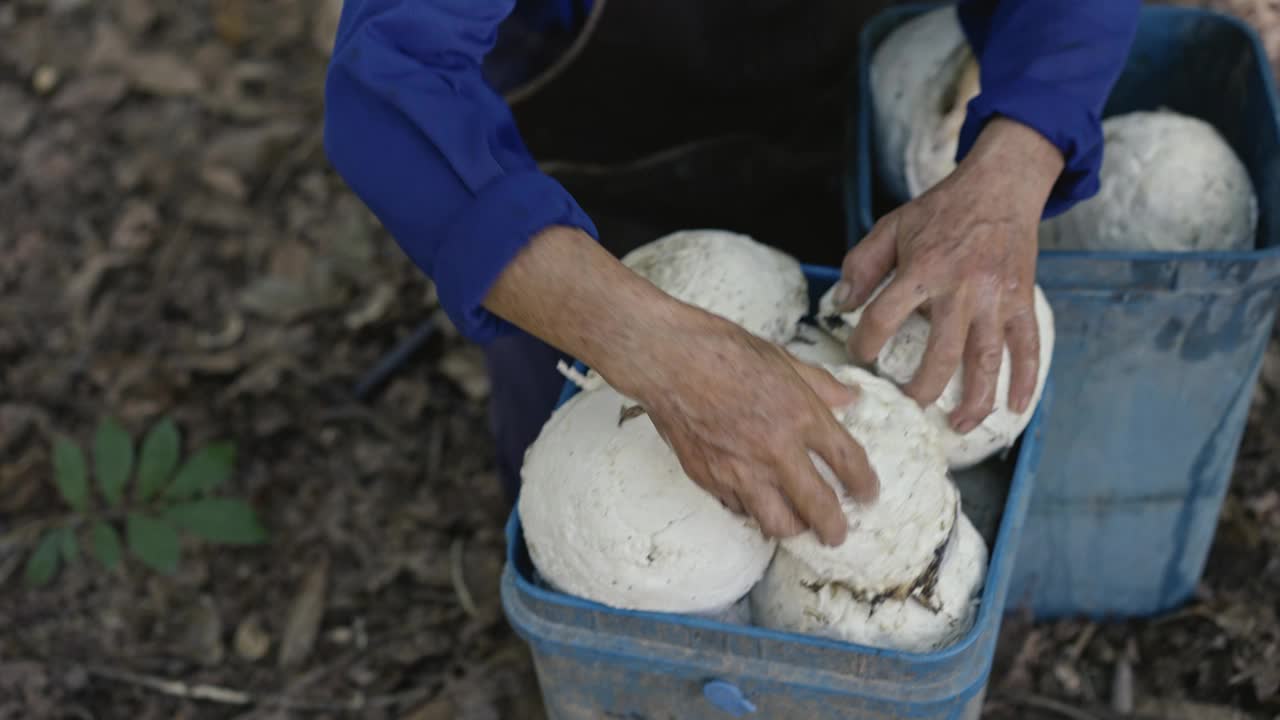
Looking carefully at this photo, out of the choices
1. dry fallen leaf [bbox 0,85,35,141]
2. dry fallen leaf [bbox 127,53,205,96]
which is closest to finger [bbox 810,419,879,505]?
dry fallen leaf [bbox 127,53,205,96]

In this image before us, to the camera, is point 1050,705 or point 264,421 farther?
point 264,421

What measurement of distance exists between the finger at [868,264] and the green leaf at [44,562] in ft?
5.53

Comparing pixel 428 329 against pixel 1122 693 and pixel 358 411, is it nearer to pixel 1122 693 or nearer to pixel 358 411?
pixel 358 411

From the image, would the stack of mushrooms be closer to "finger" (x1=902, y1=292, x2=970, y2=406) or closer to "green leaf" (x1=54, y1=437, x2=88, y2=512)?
"finger" (x1=902, y1=292, x2=970, y2=406)

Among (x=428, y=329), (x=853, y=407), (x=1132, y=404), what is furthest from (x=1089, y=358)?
(x=428, y=329)

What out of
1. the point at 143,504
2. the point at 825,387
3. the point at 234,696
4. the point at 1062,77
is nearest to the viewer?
the point at 825,387

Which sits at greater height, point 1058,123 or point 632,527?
point 1058,123

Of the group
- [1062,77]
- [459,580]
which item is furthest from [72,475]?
[1062,77]

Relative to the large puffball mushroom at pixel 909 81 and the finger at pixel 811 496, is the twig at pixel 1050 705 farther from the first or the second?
the finger at pixel 811 496

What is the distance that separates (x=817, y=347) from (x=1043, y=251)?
0.32 metres

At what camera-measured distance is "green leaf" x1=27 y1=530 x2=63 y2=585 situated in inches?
90.2

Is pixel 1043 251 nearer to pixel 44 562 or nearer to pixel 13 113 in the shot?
pixel 44 562

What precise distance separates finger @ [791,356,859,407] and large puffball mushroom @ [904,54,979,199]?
611 millimetres

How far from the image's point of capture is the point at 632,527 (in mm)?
1255
